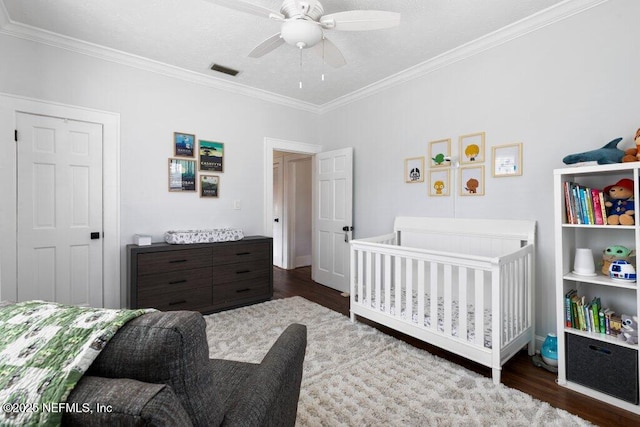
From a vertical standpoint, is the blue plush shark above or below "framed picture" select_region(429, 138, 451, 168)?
below

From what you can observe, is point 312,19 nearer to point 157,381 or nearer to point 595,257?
point 157,381

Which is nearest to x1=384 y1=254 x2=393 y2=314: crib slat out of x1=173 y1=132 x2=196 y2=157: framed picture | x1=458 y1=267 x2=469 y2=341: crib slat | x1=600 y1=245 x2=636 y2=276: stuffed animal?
x1=458 y1=267 x2=469 y2=341: crib slat

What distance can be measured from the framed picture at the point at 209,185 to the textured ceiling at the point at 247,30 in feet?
3.79

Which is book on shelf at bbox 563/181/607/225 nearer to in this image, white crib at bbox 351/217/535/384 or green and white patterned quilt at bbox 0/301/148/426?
white crib at bbox 351/217/535/384

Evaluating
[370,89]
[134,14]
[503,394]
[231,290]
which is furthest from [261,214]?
[503,394]

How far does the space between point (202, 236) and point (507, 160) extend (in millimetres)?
2939

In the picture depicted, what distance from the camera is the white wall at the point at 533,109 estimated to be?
→ 203 cm

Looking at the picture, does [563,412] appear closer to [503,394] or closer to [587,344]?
[503,394]

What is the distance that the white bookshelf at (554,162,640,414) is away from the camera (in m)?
1.77

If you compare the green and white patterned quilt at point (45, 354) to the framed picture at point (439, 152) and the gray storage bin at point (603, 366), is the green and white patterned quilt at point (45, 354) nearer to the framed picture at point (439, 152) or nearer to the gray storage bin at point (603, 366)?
the gray storage bin at point (603, 366)

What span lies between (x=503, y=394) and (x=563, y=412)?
281 millimetres

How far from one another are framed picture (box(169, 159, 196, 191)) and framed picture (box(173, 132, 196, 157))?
8 cm

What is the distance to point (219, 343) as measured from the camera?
2490mm

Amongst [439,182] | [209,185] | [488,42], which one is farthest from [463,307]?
[209,185]
